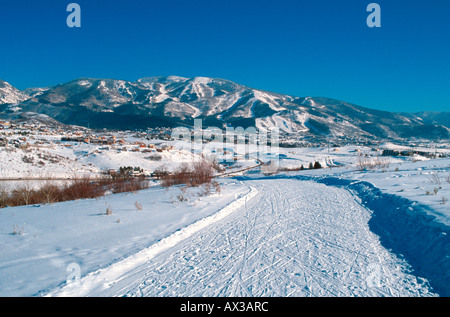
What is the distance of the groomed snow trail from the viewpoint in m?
3.24

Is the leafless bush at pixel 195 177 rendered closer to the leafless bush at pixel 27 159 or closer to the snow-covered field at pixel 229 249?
the snow-covered field at pixel 229 249

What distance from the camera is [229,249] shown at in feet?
15.1

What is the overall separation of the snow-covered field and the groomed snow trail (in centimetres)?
1


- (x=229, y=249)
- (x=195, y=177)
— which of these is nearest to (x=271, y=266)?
(x=229, y=249)

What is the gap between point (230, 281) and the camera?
3.46 m

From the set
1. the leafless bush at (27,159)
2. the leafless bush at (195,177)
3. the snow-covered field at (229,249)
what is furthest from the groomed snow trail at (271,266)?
the leafless bush at (27,159)

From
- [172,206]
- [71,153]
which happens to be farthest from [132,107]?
[172,206]

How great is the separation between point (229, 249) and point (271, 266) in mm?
933

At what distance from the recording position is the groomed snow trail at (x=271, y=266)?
3.24 meters

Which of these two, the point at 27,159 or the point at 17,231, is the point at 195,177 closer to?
the point at 17,231

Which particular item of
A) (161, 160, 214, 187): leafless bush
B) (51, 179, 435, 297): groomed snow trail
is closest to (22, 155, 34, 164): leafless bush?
(161, 160, 214, 187): leafless bush

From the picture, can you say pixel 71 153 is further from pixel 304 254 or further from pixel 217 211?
pixel 304 254
